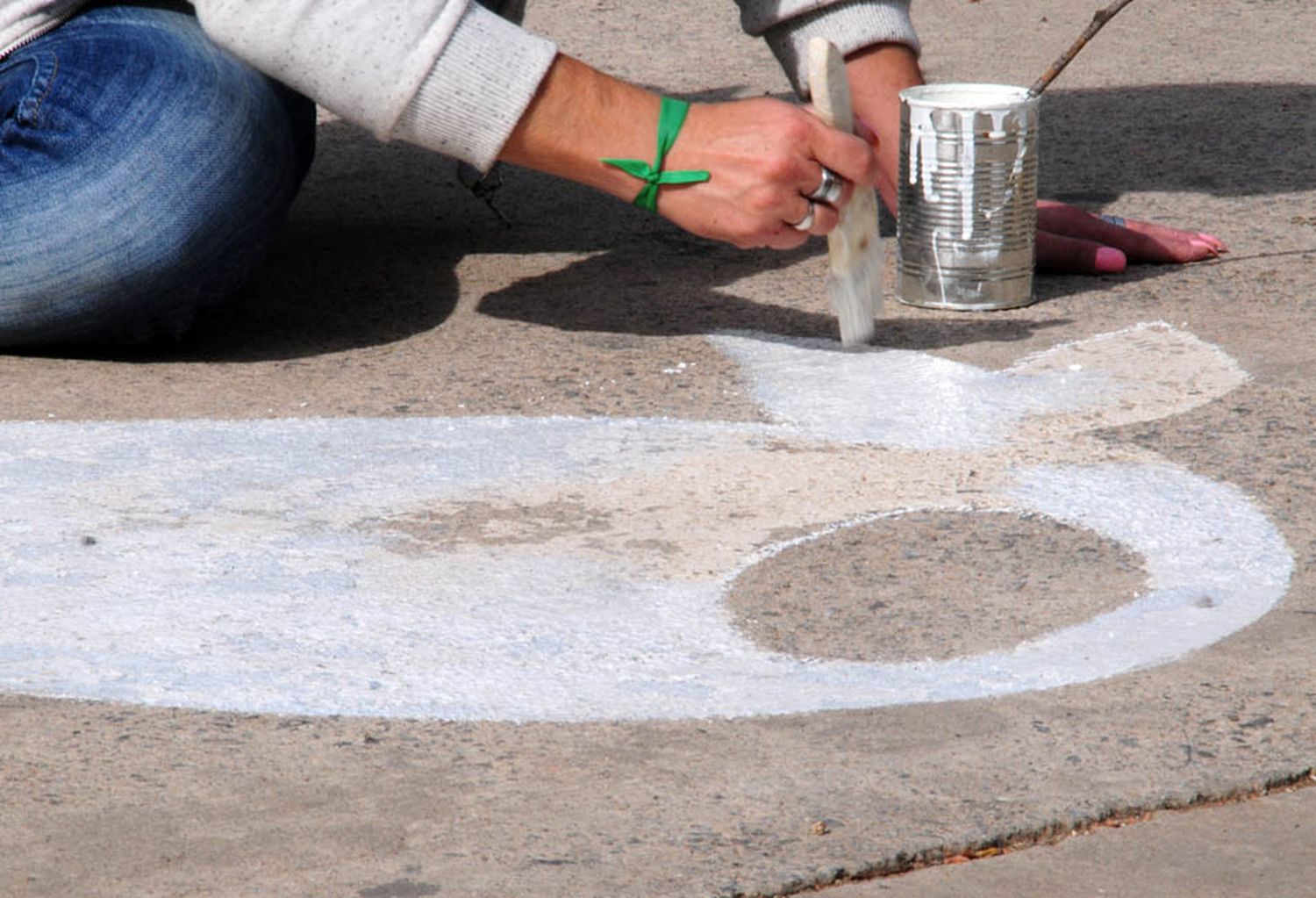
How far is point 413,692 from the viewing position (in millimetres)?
1854

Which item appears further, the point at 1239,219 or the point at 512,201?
the point at 512,201

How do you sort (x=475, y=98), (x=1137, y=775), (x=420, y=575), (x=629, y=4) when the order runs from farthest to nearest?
(x=629, y=4) < (x=475, y=98) < (x=420, y=575) < (x=1137, y=775)

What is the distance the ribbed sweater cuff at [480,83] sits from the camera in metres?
2.51

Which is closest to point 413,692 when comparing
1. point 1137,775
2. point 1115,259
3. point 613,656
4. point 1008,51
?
point 613,656

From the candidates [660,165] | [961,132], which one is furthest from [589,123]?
[961,132]

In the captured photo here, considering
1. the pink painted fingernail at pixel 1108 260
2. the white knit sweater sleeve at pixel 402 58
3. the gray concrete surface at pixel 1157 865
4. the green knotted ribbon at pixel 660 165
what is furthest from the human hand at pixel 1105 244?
the gray concrete surface at pixel 1157 865

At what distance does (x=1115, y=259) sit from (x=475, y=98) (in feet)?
3.81

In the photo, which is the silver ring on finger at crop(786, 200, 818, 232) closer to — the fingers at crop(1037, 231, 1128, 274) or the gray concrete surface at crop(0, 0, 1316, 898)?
the gray concrete surface at crop(0, 0, 1316, 898)

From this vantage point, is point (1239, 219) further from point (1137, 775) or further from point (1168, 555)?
point (1137, 775)

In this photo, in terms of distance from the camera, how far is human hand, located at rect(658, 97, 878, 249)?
2.48 metres

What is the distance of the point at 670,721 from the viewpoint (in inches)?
70.9

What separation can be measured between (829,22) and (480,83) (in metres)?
0.74

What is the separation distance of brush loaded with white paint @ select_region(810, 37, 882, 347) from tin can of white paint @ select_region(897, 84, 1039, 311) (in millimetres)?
210

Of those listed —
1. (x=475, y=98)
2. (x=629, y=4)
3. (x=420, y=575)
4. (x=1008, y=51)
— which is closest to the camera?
(x=420, y=575)
